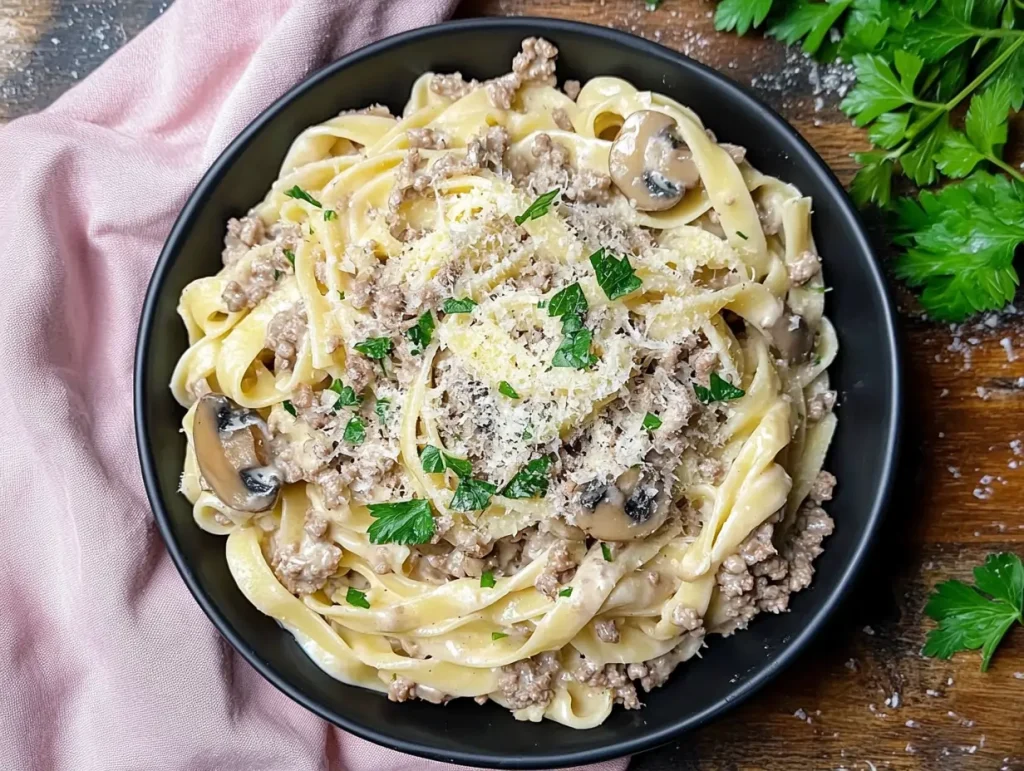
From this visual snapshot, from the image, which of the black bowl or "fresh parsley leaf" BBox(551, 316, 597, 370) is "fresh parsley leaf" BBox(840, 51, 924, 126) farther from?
"fresh parsley leaf" BBox(551, 316, 597, 370)

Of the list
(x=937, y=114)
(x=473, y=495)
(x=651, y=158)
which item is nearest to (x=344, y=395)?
(x=473, y=495)

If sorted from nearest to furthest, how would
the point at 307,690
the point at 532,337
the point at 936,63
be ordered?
the point at 532,337
the point at 307,690
the point at 936,63

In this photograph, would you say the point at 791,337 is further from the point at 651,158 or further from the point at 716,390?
the point at 651,158

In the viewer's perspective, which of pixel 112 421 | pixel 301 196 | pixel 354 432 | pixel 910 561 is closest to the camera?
pixel 354 432

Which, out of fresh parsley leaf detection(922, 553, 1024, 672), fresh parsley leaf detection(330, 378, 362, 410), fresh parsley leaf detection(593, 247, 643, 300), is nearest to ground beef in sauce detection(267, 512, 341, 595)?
fresh parsley leaf detection(330, 378, 362, 410)

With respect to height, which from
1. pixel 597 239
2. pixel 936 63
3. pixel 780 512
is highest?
pixel 936 63

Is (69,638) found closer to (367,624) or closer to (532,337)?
(367,624)

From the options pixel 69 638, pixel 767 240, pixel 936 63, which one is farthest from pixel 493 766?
pixel 936 63
